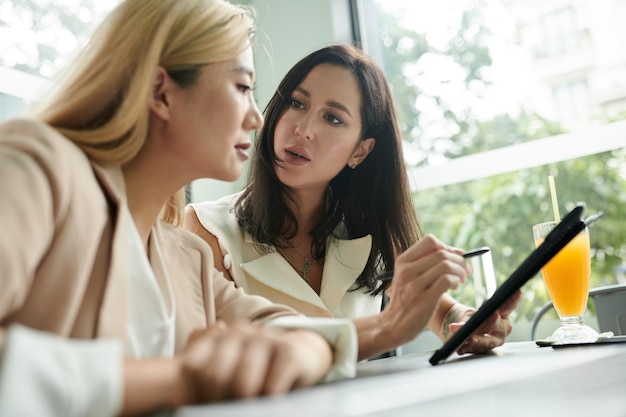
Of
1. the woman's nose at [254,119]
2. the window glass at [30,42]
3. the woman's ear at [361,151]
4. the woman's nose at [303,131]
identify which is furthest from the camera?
the window glass at [30,42]

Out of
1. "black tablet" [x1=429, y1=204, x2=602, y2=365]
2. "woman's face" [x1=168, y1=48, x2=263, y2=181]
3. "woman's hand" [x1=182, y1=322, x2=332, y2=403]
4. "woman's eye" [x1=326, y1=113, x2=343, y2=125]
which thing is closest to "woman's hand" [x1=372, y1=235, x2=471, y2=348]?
"black tablet" [x1=429, y1=204, x2=602, y2=365]

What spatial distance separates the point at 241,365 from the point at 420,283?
573mm

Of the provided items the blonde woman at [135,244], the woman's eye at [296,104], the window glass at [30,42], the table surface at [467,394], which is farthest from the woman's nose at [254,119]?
the window glass at [30,42]

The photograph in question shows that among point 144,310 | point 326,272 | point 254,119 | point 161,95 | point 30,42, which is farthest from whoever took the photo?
point 30,42

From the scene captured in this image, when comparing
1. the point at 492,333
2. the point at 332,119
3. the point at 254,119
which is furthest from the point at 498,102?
the point at 254,119

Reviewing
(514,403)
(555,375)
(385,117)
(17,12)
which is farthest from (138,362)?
(17,12)

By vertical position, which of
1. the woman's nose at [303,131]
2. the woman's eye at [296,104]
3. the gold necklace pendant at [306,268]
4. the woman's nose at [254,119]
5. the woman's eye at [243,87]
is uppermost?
the woman's eye at [243,87]

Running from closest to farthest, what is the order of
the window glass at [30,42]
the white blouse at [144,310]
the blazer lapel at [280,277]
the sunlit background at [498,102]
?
the white blouse at [144,310], the blazer lapel at [280,277], the window glass at [30,42], the sunlit background at [498,102]

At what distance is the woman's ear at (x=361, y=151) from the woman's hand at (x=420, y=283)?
1035mm

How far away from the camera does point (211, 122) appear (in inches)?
46.5

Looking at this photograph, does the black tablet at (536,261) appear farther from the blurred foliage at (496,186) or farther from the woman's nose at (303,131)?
the blurred foliage at (496,186)

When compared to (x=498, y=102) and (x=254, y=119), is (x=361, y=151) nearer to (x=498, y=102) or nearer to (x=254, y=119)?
(x=254, y=119)

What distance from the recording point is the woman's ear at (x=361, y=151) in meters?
2.23

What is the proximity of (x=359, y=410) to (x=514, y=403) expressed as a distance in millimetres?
146
